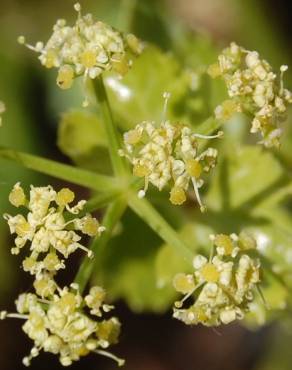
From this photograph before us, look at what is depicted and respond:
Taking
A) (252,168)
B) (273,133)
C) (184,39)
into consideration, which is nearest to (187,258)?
(273,133)

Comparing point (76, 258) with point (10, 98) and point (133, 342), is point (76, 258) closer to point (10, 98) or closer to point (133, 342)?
point (133, 342)

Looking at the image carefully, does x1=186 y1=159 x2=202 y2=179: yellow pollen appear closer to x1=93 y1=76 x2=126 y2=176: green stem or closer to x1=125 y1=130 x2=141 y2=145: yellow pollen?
x1=125 y1=130 x2=141 y2=145: yellow pollen

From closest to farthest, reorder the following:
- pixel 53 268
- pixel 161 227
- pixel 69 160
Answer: pixel 53 268 → pixel 161 227 → pixel 69 160

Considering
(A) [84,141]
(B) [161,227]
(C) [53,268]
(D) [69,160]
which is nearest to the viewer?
(C) [53,268]

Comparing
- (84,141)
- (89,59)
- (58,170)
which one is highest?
(84,141)

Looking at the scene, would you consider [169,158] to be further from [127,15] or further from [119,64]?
[127,15]

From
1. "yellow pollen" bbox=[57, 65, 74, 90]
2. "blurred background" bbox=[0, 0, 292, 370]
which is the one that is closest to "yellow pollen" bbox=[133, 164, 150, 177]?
"yellow pollen" bbox=[57, 65, 74, 90]

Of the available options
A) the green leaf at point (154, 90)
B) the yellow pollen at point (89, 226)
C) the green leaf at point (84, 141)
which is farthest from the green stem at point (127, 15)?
the yellow pollen at point (89, 226)

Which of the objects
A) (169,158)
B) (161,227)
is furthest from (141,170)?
(161,227)

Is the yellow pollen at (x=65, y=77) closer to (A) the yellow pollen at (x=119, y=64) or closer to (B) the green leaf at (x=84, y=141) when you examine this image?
(A) the yellow pollen at (x=119, y=64)
